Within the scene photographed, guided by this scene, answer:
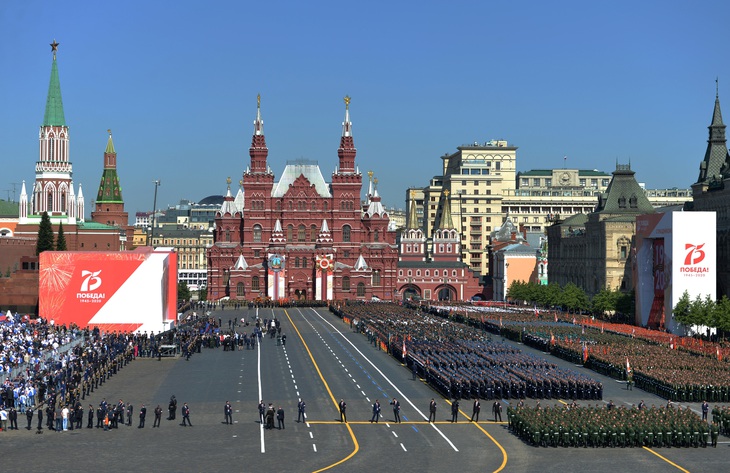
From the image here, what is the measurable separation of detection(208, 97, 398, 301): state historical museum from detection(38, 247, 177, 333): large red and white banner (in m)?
56.6

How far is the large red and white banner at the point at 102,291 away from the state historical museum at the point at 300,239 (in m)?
56.6

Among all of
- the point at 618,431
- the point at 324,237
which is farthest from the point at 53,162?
the point at 618,431

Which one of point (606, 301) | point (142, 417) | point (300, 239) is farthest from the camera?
point (300, 239)

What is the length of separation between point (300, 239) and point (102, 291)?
201 feet

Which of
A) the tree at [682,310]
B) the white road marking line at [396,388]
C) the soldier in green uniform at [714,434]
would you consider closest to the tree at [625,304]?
the tree at [682,310]

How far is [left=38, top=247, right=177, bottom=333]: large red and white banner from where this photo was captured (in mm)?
77250

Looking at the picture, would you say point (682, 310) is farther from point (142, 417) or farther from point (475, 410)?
point (142, 417)

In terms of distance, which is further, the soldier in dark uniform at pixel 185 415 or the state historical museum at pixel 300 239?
the state historical museum at pixel 300 239

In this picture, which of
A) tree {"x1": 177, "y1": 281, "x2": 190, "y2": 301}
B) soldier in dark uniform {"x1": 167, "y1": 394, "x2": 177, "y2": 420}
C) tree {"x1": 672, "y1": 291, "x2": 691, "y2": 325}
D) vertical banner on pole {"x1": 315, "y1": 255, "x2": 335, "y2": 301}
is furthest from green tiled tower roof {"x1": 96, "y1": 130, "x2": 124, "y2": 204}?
soldier in dark uniform {"x1": 167, "y1": 394, "x2": 177, "y2": 420}

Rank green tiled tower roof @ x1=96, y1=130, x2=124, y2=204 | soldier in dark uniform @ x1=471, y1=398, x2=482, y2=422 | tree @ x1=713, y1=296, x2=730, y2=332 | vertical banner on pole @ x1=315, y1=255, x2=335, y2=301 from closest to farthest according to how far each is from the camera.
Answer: soldier in dark uniform @ x1=471, y1=398, x2=482, y2=422 → tree @ x1=713, y1=296, x2=730, y2=332 → vertical banner on pole @ x1=315, y1=255, x2=335, y2=301 → green tiled tower roof @ x1=96, y1=130, x2=124, y2=204

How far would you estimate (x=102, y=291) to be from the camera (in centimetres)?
7738

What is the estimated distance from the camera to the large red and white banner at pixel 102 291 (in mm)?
77250

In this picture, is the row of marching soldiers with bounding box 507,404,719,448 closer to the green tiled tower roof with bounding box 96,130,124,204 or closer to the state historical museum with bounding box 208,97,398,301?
the state historical museum with bounding box 208,97,398,301

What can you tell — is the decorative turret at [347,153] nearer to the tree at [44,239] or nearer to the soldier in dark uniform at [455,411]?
the tree at [44,239]
